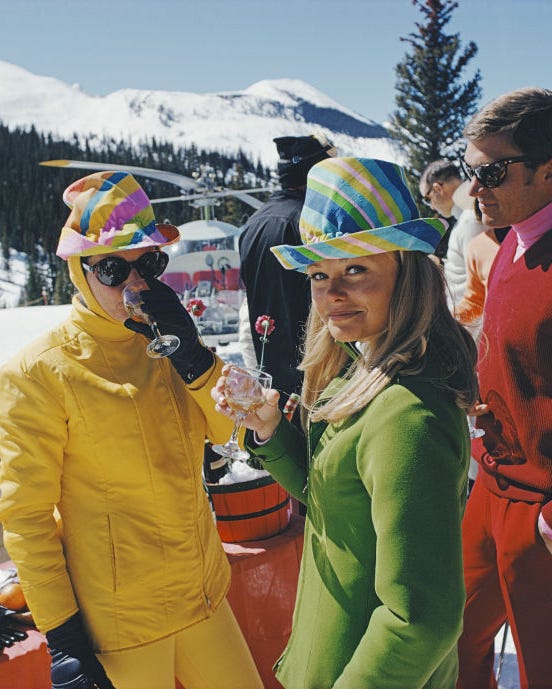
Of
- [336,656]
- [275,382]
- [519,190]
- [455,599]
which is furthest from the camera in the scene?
[275,382]

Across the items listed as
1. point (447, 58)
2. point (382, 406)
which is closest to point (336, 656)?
point (382, 406)

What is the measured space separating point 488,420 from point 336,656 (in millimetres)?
1079

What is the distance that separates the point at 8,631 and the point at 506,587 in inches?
65.7

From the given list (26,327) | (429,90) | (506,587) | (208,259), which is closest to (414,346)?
(506,587)

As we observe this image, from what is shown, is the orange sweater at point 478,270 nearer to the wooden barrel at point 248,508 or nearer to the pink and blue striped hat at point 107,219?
the wooden barrel at point 248,508

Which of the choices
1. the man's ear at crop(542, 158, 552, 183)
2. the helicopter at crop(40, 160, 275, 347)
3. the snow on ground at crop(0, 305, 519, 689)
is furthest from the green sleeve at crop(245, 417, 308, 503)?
the helicopter at crop(40, 160, 275, 347)

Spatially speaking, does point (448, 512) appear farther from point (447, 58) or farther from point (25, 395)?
point (447, 58)

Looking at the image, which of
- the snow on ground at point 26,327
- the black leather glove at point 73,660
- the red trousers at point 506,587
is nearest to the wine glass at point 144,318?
the black leather glove at point 73,660

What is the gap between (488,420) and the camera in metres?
2.18

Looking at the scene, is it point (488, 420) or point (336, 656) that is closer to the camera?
point (336, 656)

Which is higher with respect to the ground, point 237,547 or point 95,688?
point 95,688

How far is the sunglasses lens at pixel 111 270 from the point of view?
1850mm

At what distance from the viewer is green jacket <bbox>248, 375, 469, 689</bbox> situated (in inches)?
46.0

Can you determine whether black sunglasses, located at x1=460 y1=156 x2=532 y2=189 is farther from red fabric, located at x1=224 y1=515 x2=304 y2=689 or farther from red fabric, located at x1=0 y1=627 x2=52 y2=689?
red fabric, located at x1=0 y1=627 x2=52 y2=689
